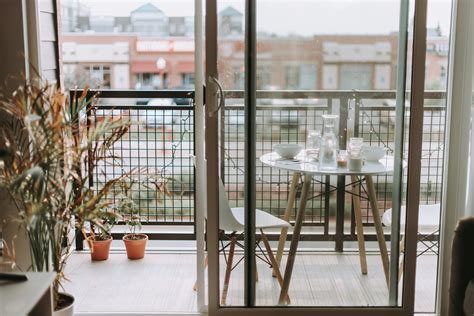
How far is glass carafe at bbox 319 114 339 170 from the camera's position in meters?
2.99

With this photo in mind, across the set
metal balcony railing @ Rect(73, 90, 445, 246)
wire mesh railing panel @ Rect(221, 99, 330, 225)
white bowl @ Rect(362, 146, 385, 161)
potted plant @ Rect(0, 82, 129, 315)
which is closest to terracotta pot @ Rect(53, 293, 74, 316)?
potted plant @ Rect(0, 82, 129, 315)

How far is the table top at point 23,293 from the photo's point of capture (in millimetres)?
1837

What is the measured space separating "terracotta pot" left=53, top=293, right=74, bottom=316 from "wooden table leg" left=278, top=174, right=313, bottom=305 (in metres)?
1.03

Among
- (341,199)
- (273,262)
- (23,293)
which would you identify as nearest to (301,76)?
(341,199)

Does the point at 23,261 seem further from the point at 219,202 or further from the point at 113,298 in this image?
the point at 219,202

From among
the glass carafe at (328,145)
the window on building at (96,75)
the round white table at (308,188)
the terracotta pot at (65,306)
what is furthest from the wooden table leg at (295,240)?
the window on building at (96,75)

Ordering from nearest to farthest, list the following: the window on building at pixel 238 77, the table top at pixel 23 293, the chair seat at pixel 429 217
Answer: the table top at pixel 23 293, the window on building at pixel 238 77, the chair seat at pixel 429 217

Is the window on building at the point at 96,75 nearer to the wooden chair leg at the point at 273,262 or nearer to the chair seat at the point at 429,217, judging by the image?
the wooden chair leg at the point at 273,262

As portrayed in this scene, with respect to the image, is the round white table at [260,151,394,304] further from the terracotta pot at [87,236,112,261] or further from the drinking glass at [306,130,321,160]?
the terracotta pot at [87,236,112,261]

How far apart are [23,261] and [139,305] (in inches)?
26.5

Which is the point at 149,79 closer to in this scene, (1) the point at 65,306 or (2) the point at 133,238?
(2) the point at 133,238

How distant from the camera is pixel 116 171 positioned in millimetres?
4527

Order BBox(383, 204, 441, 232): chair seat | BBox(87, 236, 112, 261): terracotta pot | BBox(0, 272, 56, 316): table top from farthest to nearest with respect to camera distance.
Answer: BBox(87, 236, 112, 261): terracotta pot, BBox(383, 204, 441, 232): chair seat, BBox(0, 272, 56, 316): table top

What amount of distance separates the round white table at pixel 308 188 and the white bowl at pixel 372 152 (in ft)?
0.07
